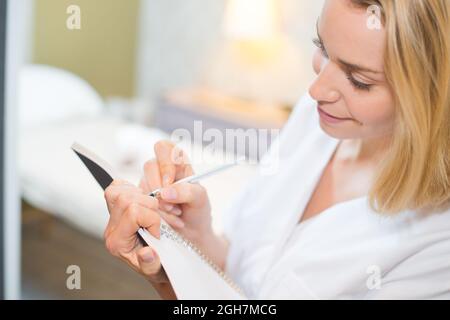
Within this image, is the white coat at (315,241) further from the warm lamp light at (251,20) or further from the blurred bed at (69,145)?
the warm lamp light at (251,20)

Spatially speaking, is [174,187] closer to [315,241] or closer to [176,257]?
[176,257]

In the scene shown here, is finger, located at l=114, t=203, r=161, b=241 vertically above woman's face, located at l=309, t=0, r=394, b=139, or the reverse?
woman's face, located at l=309, t=0, r=394, b=139

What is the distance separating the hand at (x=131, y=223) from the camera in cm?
40

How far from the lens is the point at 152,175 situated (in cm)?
47

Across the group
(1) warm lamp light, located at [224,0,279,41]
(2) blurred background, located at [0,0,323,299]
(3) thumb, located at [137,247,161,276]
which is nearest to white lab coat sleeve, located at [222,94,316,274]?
(2) blurred background, located at [0,0,323,299]

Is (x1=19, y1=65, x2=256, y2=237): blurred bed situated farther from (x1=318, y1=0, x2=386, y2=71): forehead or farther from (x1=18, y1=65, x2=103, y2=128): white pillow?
(x1=318, y1=0, x2=386, y2=71): forehead

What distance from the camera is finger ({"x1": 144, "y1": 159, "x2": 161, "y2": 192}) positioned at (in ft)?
1.54

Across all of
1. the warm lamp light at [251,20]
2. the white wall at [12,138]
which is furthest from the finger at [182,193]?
the warm lamp light at [251,20]

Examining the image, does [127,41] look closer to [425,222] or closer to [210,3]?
[210,3]

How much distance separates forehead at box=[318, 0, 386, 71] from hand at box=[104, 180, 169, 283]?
0.60 feet

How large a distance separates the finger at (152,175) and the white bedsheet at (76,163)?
507mm
